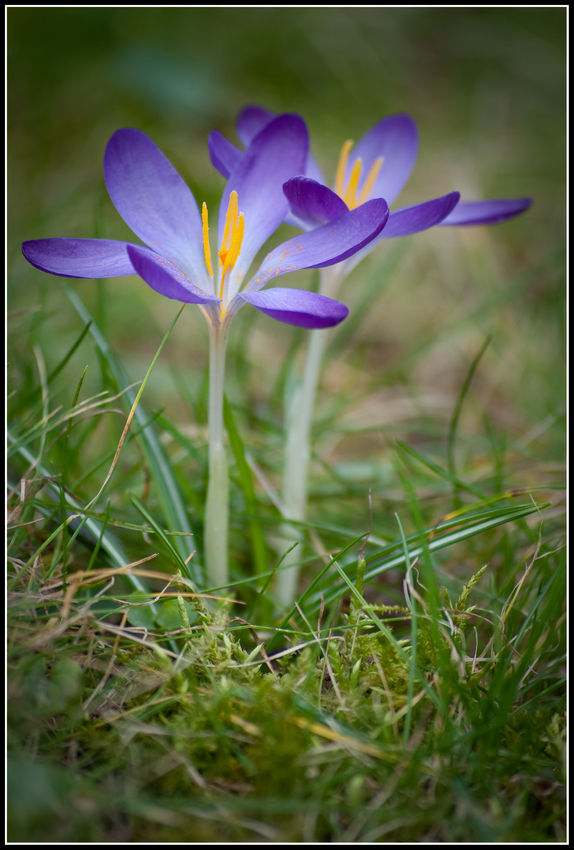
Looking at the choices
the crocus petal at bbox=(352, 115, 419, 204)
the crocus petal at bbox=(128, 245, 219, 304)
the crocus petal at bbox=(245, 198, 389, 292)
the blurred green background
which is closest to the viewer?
the crocus petal at bbox=(128, 245, 219, 304)

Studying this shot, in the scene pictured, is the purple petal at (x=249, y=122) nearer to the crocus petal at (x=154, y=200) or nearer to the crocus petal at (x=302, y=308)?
the crocus petal at (x=154, y=200)

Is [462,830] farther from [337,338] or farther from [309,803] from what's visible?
[337,338]

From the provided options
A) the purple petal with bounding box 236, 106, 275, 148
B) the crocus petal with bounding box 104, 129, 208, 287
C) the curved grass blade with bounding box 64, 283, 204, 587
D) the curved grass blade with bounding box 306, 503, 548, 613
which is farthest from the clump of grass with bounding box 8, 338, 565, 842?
the purple petal with bounding box 236, 106, 275, 148

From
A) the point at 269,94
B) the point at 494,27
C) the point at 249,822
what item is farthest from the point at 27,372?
the point at 494,27

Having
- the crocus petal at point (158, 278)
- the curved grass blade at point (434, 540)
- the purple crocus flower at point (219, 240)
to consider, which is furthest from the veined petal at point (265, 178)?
the curved grass blade at point (434, 540)

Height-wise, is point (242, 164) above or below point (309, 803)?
above

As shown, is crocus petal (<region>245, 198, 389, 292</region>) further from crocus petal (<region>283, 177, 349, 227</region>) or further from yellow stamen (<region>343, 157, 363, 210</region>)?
yellow stamen (<region>343, 157, 363, 210</region>)
